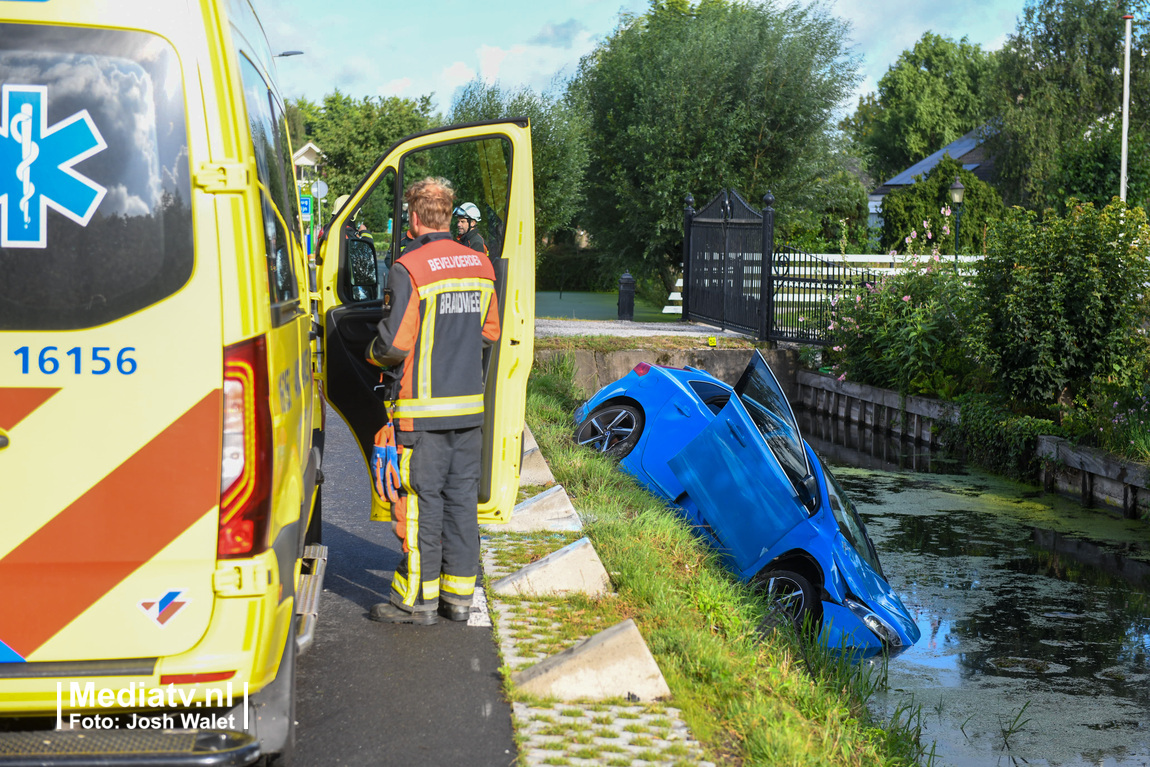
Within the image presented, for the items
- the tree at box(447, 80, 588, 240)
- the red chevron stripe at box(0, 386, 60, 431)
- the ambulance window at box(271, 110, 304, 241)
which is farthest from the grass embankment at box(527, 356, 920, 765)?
the tree at box(447, 80, 588, 240)

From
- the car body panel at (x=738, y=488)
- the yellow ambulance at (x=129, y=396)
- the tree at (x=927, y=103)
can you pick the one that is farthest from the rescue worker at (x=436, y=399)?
the tree at (x=927, y=103)

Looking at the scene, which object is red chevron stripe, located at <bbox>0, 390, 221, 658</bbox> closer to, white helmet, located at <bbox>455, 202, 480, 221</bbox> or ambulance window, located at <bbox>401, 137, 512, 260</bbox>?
ambulance window, located at <bbox>401, 137, 512, 260</bbox>

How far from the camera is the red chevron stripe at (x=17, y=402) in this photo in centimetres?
259

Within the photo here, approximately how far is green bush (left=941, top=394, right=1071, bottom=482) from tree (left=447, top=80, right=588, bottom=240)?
57.4 ft

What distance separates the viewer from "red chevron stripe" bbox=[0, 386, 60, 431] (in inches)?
102

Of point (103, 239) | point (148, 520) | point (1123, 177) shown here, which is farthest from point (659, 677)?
point (1123, 177)

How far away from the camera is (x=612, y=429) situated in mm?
8508

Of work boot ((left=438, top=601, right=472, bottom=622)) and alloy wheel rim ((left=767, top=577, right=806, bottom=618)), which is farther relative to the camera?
alloy wheel rim ((left=767, top=577, right=806, bottom=618))

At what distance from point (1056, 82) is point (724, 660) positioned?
44492mm

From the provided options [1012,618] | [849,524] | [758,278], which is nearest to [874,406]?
[758,278]

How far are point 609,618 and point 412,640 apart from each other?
0.85m

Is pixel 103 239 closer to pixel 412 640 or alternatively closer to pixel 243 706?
pixel 243 706

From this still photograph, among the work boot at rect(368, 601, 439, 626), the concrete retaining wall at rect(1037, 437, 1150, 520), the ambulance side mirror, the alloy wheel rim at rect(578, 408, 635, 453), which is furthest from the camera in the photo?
the concrete retaining wall at rect(1037, 437, 1150, 520)

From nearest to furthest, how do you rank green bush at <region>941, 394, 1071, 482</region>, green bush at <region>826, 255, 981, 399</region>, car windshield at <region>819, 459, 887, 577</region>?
car windshield at <region>819, 459, 887, 577</region> < green bush at <region>941, 394, 1071, 482</region> < green bush at <region>826, 255, 981, 399</region>
